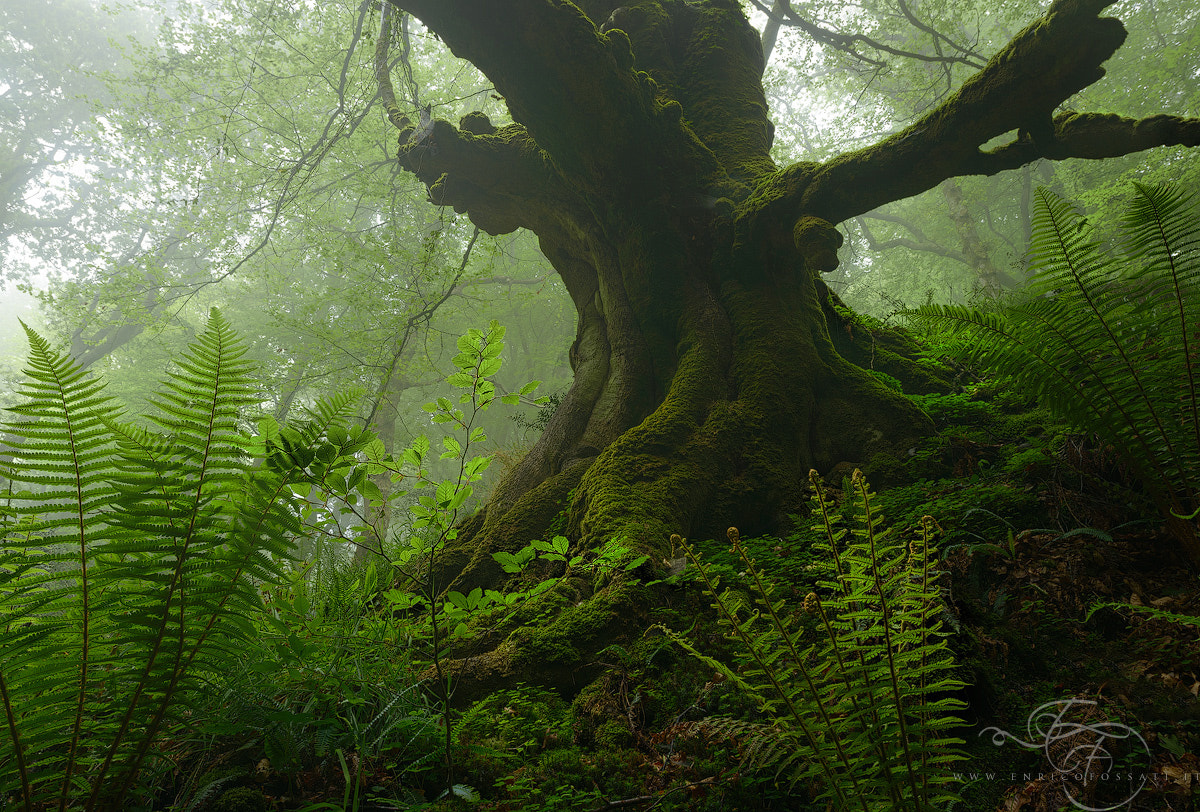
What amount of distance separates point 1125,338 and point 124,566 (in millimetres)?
3685

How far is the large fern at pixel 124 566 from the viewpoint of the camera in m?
1.13

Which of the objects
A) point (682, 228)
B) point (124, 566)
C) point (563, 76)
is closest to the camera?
point (124, 566)

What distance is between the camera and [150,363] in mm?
18844

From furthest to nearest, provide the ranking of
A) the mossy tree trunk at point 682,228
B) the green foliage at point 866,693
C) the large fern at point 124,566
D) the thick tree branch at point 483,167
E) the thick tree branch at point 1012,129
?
the thick tree branch at point 483,167 < the mossy tree trunk at point 682,228 < the thick tree branch at point 1012,129 < the large fern at point 124,566 < the green foliage at point 866,693

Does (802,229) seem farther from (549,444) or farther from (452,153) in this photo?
(452,153)

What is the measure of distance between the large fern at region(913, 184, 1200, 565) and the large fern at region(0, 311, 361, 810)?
299 centimetres

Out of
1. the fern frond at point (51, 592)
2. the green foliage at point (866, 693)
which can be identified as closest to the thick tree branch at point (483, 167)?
the fern frond at point (51, 592)

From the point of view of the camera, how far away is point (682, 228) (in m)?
4.99

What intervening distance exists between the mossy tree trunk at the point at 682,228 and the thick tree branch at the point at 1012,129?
13 mm

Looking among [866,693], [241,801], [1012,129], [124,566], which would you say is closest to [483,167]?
[1012,129]
